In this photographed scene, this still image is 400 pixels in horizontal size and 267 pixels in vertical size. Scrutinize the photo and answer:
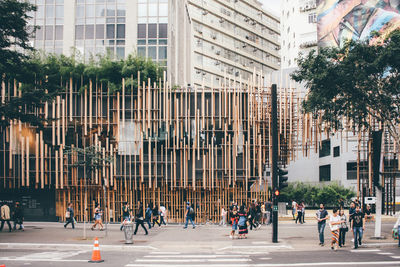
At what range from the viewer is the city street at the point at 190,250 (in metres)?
15.3

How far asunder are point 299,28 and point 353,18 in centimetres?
1464

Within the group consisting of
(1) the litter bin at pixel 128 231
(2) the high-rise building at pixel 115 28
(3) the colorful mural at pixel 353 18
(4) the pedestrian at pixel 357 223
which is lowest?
(1) the litter bin at pixel 128 231

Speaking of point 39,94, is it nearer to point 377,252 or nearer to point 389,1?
point 377,252

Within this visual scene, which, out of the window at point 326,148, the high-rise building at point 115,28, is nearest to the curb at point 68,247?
the high-rise building at point 115,28

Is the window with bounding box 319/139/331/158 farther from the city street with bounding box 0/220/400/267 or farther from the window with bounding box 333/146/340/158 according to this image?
the city street with bounding box 0/220/400/267

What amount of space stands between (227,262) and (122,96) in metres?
18.2

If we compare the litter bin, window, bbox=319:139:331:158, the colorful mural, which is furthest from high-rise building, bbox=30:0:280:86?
the litter bin

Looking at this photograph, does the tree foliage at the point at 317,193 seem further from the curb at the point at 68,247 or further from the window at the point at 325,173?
the curb at the point at 68,247

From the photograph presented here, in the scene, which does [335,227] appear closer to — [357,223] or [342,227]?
[342,227]

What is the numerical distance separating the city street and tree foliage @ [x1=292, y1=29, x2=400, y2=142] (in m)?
5.78

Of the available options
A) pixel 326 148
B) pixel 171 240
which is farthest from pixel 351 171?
pixel 171 240

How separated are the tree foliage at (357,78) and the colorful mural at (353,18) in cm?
3817

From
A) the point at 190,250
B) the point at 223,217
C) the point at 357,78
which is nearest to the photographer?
the point at 190,250

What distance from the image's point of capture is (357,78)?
796 inches
